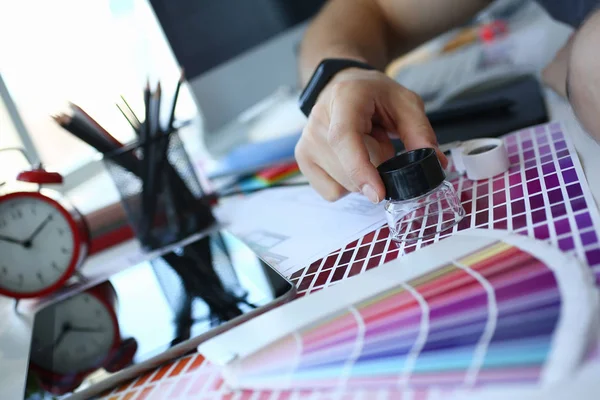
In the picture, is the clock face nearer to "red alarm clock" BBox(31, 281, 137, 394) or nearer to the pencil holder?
"red alarm clock" BBox(31, 281, 137, 394)

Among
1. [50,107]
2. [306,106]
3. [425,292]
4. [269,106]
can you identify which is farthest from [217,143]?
[425,292]

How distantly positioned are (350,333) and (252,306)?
13 centimetres

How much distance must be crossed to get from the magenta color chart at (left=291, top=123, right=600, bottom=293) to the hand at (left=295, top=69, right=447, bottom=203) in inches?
2.1

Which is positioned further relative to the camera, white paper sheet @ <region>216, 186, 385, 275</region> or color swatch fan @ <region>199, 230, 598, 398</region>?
white paper sheet @ <region>216, 186, 385, 275</region>

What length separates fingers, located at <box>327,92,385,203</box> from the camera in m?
0.51

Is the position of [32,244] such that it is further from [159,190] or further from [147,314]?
[147,314]

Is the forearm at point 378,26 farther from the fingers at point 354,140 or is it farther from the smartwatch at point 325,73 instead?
the fingers at point 354,140

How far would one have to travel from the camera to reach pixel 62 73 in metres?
1.28

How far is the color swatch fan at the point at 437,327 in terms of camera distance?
0.29m

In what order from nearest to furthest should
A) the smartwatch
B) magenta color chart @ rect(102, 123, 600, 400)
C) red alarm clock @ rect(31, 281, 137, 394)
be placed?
magenta color chart @ rect(102, 123, 600, 400) < red alarm clock @ rect(31, 281, 137, 394) < the smartwatch

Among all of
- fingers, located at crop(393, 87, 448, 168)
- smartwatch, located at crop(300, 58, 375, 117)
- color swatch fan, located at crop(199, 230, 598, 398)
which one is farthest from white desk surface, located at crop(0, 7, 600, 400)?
smartwatch, located at crop(300, 58, 375, 117)

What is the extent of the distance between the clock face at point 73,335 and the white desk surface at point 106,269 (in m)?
0.03

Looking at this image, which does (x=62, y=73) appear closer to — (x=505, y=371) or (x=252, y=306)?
(x=252, y=306)

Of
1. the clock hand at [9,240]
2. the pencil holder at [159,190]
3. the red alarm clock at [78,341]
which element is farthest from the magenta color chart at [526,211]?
the clock hand at [9,240]
